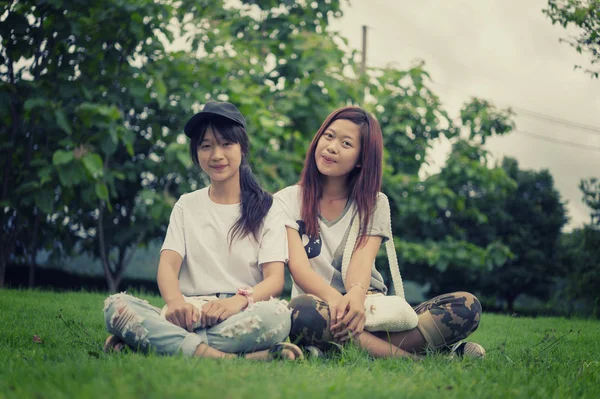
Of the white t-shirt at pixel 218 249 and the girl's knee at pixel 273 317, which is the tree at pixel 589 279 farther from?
the girl's knee at pixel 273 317

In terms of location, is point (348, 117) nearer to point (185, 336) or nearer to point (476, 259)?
point (185, 336)

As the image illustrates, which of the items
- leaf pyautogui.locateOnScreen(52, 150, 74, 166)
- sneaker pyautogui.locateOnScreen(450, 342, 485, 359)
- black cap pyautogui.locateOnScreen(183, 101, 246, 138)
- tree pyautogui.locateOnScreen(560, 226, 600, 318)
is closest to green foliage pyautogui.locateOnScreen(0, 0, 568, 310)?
leaf pyautogui.locateOnScreen(52, 150, 74, 166)

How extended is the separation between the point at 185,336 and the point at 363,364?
786 millimetres

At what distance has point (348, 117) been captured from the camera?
11.4ft

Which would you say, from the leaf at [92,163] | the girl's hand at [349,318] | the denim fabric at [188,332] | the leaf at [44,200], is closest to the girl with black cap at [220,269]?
the denim fabric at [188,332]

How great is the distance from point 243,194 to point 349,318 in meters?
0.91

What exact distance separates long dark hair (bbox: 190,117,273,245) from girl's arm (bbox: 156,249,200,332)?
311 mm

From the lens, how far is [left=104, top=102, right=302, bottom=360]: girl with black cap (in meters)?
2.84

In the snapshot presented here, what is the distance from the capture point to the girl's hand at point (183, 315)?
112 inches

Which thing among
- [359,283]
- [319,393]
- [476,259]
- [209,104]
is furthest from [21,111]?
[476,259]

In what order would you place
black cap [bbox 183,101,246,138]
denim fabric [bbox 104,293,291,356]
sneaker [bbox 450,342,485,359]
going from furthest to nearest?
1. black cap [bbox 183,101,246,138]
2. sneaker [bbox 450,342,485,359]
3. denim fabric [bbox 104,293,291,356]

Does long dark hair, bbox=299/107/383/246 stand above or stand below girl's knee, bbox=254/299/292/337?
above

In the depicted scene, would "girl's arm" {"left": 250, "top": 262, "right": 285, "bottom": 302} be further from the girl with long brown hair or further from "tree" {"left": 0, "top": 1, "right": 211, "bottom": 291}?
"tree" {"left": 0, "top": 1, "right": 211, "bottom": 291}

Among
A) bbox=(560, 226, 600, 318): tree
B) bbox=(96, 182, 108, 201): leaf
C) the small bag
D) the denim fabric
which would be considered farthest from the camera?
bbox=(560, 226, 600, 318): tree
